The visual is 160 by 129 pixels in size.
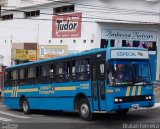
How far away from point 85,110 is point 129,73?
7.87ft

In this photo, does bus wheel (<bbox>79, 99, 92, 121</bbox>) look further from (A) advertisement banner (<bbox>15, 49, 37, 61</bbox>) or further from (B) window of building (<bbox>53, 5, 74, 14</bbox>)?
(A) advertisement banner (<bbox>15, 49, 37, 61</bbox>)

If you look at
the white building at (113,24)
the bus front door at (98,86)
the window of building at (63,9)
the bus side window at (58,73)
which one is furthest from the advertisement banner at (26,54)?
the bus front door at (98,86)

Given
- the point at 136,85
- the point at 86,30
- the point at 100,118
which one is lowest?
the point at 100,118

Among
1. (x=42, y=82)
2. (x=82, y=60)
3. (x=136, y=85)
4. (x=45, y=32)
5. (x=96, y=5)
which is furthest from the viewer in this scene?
(x=45, y=32)

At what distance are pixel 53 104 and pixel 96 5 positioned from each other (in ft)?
57.5

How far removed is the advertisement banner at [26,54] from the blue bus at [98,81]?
66.0 ft

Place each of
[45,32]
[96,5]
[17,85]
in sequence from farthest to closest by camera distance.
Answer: [45,32] < [96,5] < [17,85]

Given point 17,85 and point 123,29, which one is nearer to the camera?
point 17,85

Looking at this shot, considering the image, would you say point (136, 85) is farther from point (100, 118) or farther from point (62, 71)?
point (62, 71)

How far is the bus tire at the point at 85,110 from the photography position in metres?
15.9

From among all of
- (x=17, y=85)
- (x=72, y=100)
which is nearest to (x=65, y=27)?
(x=17, y=85)

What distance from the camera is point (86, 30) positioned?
114 ft

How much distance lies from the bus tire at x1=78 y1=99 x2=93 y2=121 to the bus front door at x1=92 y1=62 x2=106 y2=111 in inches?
17.6

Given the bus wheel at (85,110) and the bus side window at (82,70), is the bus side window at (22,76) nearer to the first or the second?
the bus side window at (82,70)
